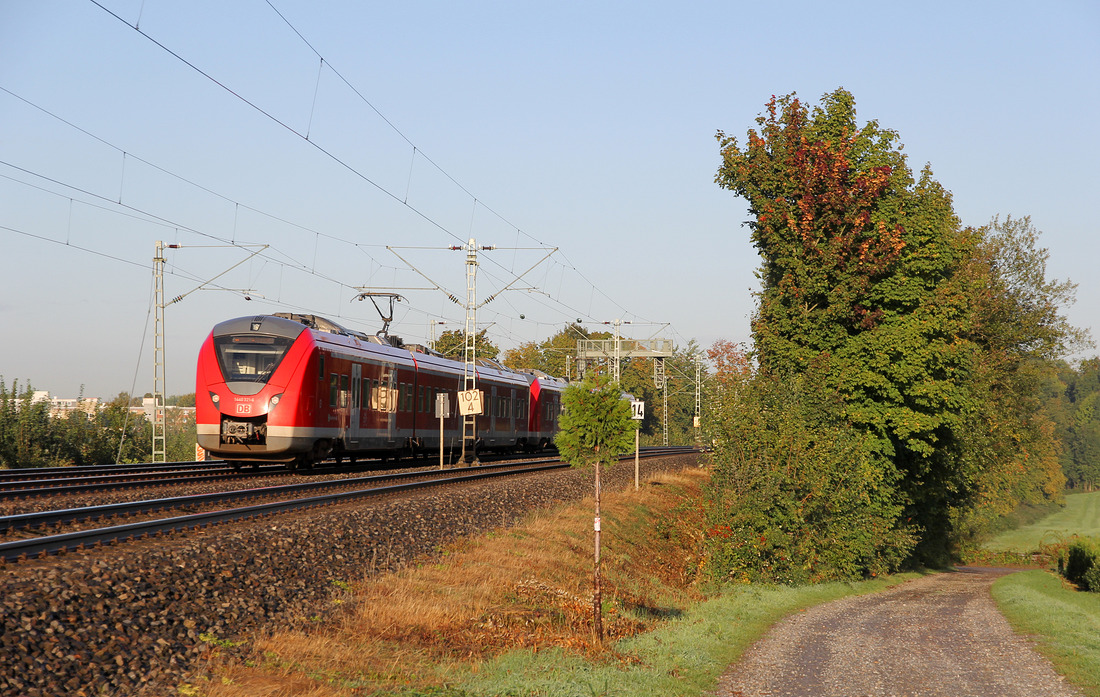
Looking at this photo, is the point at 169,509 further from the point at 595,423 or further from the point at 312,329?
the point at 312,329

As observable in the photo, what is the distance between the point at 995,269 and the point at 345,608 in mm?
51542

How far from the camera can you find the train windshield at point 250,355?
24.3 m

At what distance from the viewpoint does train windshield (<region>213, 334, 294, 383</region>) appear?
24.3 m

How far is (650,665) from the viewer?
12.7 m

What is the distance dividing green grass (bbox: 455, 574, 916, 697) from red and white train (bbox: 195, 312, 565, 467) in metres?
11.1

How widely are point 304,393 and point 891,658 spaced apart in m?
15.2

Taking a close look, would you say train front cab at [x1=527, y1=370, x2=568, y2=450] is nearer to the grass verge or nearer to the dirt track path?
the grass verge

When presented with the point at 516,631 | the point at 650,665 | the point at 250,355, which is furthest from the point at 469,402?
the point at 650,665

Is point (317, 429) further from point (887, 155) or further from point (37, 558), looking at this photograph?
point (887, 155)

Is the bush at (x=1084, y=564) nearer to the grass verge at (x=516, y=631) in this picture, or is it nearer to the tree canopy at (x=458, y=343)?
the grass verge at (x=516, y=631)

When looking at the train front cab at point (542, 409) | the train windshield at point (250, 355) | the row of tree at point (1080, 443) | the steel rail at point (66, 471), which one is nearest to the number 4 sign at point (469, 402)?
the steel rail at point (66, 471)

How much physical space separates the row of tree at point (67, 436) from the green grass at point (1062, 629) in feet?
92.1

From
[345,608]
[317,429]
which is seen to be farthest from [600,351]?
[345,608]

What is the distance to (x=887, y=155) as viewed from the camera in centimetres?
3388
